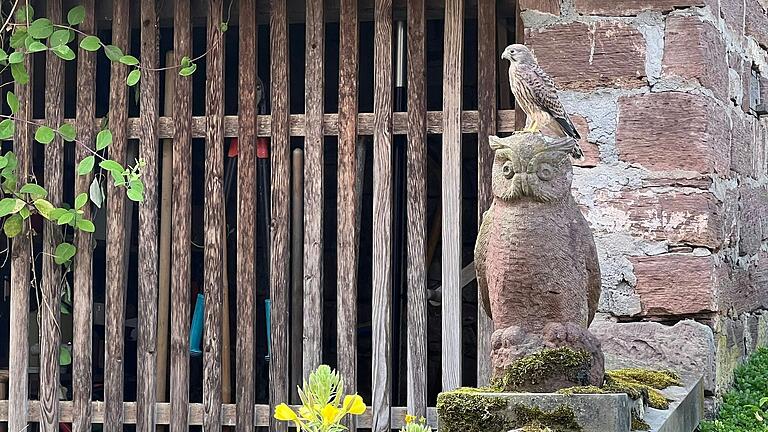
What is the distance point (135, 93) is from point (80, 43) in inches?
23.9

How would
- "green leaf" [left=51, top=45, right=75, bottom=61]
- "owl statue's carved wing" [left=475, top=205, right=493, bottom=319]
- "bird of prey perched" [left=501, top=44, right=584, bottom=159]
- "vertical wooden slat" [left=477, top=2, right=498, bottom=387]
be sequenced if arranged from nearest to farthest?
"owl statue's carved wing" [left=475, top=205, right=493, bottom=319], "bird of prey perched" [left=501, top=44, right=584, bottom=159], "vertical wooden slat" [left=477, top=2, right=498, bottom=387], "green leaf" [left=51, top=45, right=75, bottom=61]

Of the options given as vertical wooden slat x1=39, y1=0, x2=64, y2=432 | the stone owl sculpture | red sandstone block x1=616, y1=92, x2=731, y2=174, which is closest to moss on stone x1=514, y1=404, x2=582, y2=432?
the stone owl sculpture

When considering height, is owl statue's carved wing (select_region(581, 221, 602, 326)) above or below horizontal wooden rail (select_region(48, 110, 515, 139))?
below

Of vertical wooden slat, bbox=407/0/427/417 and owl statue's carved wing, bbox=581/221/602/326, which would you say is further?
vertical wooden slat, bbox=407/0/427/417

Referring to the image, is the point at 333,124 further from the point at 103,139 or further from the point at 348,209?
the point at 103,139

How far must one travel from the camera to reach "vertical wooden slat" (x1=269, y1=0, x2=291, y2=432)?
4047 mm

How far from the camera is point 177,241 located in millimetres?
4141

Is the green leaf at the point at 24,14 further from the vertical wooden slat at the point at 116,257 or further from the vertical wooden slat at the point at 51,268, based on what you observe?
the vertical wooden slat at the point at 116,257

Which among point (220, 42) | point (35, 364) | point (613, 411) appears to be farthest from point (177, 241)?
point (613, 411)

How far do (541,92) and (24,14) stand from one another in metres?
2.12

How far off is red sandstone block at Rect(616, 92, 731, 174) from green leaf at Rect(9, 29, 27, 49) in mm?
2033

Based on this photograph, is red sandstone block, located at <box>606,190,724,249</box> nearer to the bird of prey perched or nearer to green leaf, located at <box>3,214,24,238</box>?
the bird of prey perched

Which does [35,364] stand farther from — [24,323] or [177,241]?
[177,241]

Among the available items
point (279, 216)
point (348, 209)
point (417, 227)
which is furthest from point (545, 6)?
point (279, 216)
